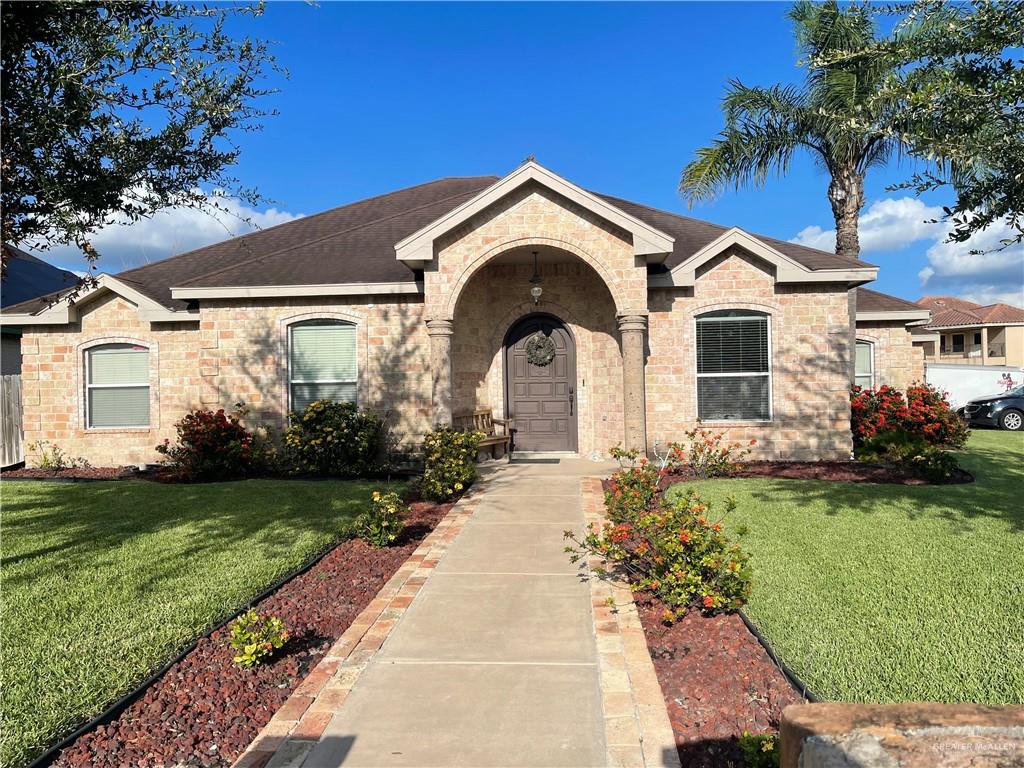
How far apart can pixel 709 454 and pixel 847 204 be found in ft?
24.8

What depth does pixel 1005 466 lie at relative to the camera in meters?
11.6

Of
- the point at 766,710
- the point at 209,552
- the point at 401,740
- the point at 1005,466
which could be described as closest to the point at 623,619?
the point at 766,710

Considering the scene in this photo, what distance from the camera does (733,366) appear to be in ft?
38.2

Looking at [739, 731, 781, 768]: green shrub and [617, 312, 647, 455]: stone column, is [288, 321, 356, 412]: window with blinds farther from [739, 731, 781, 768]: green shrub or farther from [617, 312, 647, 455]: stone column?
[739, 731, 781, 768]: green shrub

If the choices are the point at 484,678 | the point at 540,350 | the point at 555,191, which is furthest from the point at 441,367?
the point at 484,678

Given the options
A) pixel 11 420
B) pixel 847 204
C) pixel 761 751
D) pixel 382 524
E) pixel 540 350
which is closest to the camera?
pixel 761 751

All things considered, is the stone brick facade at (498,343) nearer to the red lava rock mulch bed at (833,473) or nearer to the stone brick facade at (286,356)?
the stone brick facade at (286,356)

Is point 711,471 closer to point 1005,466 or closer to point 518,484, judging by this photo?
point 518,484

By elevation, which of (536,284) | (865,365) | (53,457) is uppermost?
(536,284)

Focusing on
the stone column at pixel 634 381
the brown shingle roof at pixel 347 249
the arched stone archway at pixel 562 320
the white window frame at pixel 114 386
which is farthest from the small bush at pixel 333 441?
the stone column at pixel 634 381

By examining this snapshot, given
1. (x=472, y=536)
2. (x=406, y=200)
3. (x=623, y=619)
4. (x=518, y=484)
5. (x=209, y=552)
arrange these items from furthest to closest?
(x=406, y=200) → (x=518, y=484) → (x=472, y=536) → (x=209, y=552) → (x=623, y=619)

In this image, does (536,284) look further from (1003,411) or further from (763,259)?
(1003,411)

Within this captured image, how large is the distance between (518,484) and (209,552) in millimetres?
4774

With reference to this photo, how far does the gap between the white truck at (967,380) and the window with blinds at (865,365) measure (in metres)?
13.1
